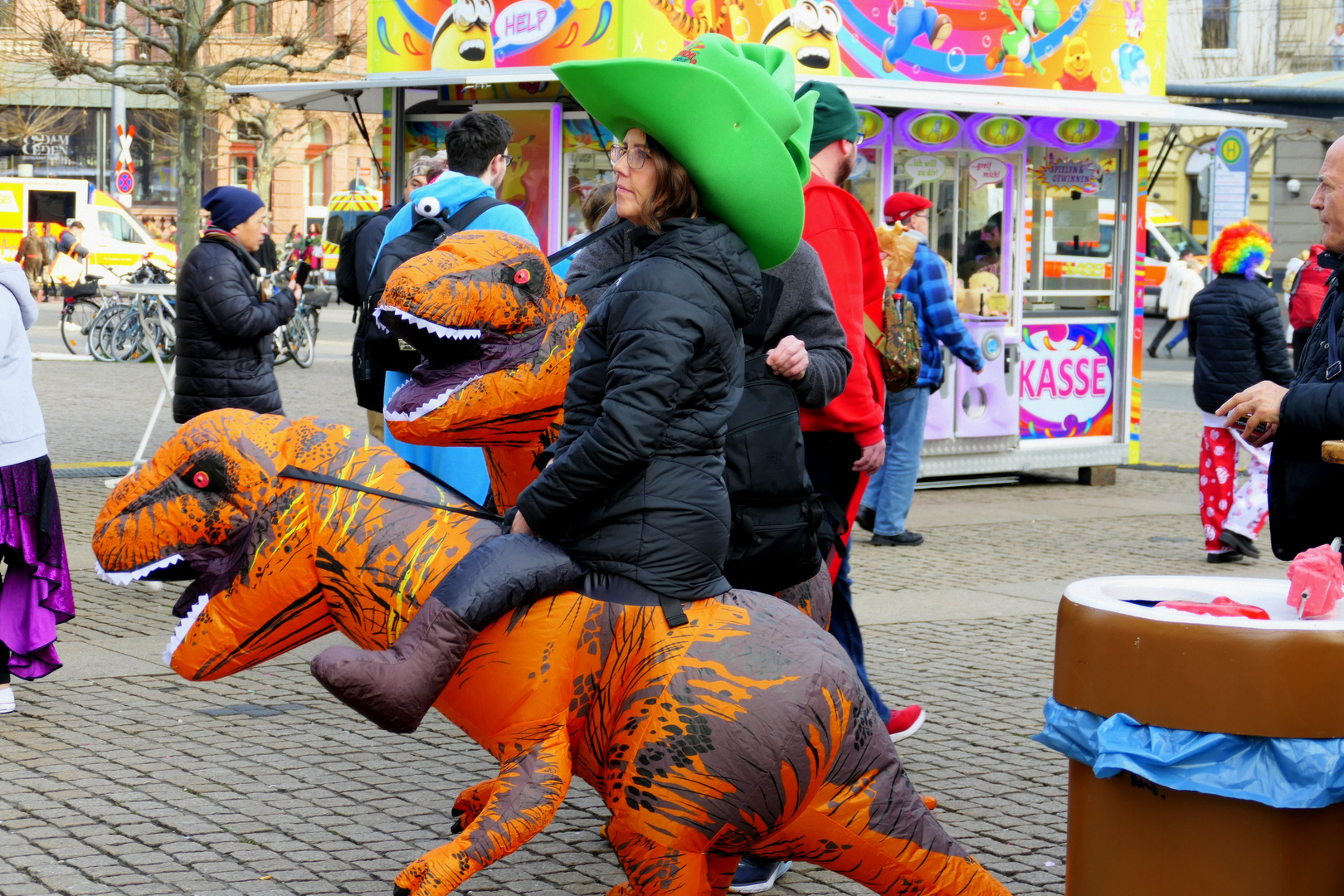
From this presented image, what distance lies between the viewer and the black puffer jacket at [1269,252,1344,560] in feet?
12.0

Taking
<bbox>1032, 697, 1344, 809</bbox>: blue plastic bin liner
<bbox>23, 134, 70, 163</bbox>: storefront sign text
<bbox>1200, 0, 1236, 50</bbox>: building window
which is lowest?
<bbox>1032, 697, 1344, 809</bbox>: blue plastic bin liner

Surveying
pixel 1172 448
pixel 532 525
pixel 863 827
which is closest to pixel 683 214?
pixel 532 525

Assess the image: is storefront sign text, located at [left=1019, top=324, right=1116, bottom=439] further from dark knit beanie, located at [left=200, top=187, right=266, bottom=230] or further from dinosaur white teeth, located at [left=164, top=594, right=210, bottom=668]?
dinosaur white teeth, located at [left=164, top=594, right=210, bottom=668]

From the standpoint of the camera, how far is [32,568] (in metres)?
5.48

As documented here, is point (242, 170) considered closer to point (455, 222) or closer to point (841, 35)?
point (841, 35)

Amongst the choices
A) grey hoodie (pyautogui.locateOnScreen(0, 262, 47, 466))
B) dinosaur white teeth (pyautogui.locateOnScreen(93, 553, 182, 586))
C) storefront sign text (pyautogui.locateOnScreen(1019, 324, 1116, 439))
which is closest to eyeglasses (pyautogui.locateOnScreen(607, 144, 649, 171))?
dinosaur white teeth (pyautogui.locateOnScreen(93, 553, 182, 586))

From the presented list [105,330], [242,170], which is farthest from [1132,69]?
[242,170]

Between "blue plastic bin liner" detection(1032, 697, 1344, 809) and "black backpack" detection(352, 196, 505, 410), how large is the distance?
9.13ft

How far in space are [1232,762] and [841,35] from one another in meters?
8.08

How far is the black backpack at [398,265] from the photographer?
5117 mm

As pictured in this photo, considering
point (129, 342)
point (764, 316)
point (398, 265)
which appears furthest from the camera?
point (129, 342)

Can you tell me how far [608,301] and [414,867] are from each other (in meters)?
1.13

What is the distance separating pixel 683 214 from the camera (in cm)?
318

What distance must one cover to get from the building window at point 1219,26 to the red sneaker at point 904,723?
40.3 meters
